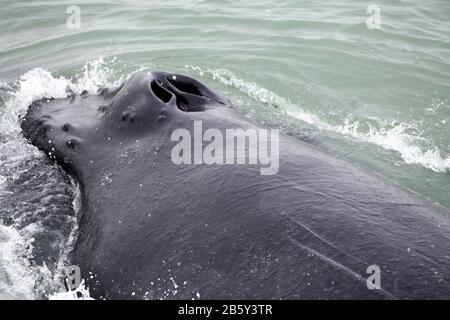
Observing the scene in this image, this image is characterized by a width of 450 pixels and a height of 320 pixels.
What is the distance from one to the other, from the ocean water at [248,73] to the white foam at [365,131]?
33 mm

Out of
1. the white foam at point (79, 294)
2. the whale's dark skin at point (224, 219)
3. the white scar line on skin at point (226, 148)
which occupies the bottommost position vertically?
the white foam at point (79, 294)

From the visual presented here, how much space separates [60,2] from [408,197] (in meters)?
15.2

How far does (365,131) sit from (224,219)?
651 cm

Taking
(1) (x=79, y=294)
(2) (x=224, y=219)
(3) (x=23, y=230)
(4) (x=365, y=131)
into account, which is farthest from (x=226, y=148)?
(4) (x=365, y=131)

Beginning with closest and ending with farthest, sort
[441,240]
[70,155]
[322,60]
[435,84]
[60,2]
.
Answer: [441,240] → [70,155] → [435,84] → [322,60] → [60,2]

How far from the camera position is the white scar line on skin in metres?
4.62

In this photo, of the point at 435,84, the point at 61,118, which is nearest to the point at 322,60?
the point at 435,84

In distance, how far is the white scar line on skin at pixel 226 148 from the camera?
4617 mm

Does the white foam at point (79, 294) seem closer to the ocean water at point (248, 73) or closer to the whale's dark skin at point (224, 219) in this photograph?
the whale's dark skin at point (224, 219)

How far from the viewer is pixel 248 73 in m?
12.3

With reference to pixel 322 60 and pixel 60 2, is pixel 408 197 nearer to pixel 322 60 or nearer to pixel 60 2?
pixel 322 60

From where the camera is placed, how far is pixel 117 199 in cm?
473

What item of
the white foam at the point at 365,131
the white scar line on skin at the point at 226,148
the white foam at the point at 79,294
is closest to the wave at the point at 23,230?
the white foam at the point at 79,294

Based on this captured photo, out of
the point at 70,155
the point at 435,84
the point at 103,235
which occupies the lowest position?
the point at 435,84
